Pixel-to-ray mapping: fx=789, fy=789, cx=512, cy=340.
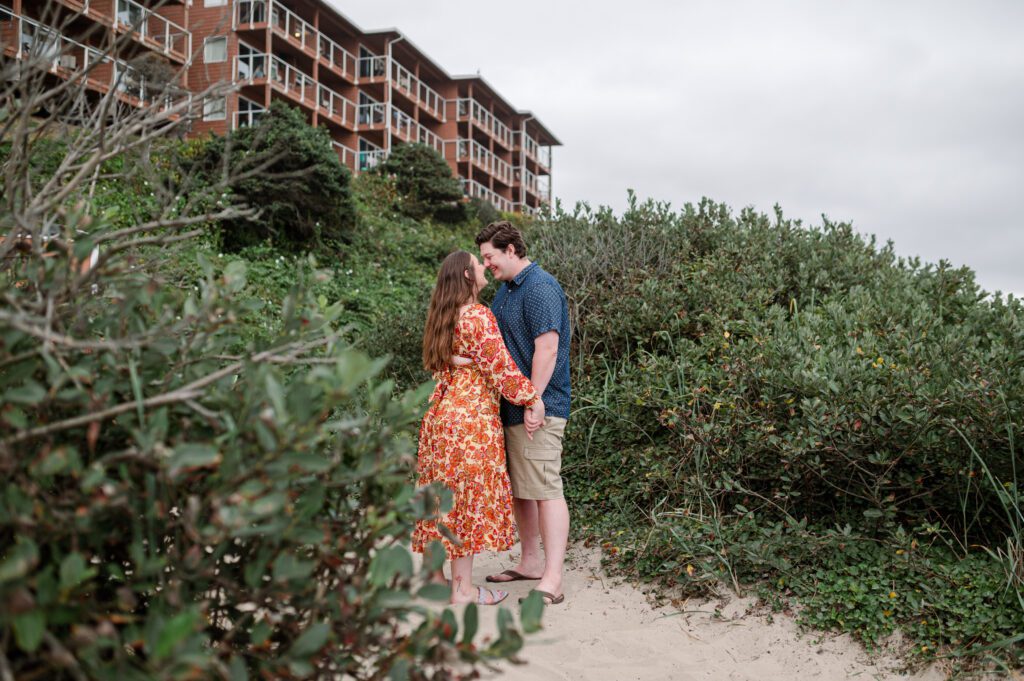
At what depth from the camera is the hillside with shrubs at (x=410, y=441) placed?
1377 mm

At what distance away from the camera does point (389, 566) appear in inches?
59.8

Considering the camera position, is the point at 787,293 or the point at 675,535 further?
the point at 787,293

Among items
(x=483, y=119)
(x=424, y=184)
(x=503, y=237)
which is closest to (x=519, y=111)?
(x=483, y=119)

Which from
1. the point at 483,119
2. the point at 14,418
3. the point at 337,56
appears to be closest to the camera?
the point at 14,418

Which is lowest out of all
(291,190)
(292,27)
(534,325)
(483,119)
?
(534,325)

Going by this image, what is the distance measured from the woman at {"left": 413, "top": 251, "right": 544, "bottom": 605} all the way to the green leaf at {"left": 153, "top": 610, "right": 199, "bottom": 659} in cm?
277

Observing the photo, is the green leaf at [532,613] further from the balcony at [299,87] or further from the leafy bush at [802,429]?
the balcony at [299,87]

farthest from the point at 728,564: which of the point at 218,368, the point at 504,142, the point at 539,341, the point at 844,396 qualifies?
the point at 504,142

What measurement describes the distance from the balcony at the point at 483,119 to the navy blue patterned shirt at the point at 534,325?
1397 inches

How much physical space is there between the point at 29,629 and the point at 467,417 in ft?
9.43

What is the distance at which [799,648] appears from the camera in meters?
3.65

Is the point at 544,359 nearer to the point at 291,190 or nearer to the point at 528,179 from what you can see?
the point at 291,190

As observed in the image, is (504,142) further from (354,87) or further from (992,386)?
(992,386)

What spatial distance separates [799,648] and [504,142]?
41340 millimetres
